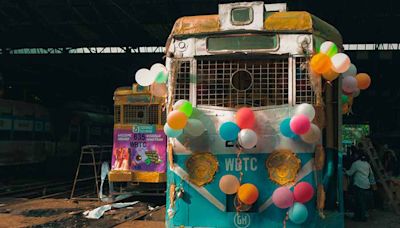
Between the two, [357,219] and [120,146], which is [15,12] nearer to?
[120,146]

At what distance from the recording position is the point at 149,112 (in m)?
11.9

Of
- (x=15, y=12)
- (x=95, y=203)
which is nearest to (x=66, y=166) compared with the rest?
(x=15, y=12)

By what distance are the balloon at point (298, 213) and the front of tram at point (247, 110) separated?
0.06 metres

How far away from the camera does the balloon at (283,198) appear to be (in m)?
4.74

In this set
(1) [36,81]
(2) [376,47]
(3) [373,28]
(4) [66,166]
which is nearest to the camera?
(3) [373,28]

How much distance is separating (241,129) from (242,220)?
3.36ft

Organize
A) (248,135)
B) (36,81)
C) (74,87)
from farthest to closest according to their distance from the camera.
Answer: (74,87), (36,81), (248,135)

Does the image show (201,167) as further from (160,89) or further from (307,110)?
(307,110)

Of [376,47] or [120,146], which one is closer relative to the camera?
[120,146]

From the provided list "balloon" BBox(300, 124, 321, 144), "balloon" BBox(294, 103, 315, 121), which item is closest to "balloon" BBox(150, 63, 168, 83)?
"balloon" BBox(294, 103, 315, 121)

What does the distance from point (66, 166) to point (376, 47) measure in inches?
649

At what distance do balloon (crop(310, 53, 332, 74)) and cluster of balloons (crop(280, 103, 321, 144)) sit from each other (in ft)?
1.48

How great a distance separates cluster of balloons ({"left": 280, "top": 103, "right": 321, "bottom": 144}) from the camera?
4668mm

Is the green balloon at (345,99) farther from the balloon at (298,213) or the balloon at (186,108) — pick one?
the balloon at (186,108)
